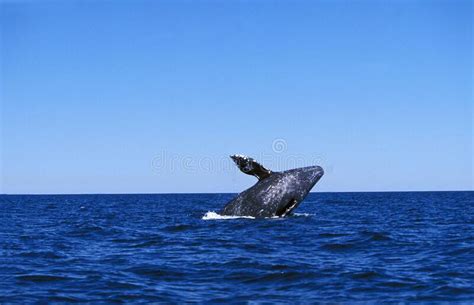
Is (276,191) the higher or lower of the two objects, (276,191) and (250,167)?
the lower

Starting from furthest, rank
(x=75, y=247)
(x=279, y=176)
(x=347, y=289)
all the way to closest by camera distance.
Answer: (x=279, y=176), (x=75, y=247), (x=347, y=289)

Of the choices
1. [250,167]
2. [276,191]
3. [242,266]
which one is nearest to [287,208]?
[276,191]

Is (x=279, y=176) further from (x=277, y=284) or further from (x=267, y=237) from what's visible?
(x=277, y=284)

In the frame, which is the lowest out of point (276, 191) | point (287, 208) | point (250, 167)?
point (287, 208)

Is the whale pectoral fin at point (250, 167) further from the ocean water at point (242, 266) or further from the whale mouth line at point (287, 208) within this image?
the ocean water at point (242, 266)

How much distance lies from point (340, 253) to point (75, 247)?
21.7 ft

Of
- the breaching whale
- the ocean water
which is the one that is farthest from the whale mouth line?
the ocean water

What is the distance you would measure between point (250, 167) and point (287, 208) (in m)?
2.04

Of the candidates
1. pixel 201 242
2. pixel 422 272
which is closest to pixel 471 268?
pixel 422 272

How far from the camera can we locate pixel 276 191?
1922cm

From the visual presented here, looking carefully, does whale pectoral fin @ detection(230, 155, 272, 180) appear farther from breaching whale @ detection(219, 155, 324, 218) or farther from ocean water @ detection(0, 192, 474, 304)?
ocean water @ detection(0, 192, 474, 304)

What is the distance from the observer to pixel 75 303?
921 cm

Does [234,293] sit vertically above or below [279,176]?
below

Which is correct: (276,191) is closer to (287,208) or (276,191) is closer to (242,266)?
(287,208)
